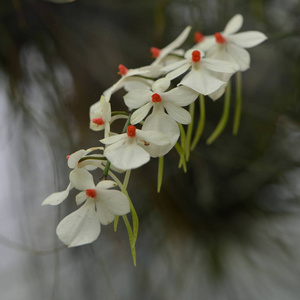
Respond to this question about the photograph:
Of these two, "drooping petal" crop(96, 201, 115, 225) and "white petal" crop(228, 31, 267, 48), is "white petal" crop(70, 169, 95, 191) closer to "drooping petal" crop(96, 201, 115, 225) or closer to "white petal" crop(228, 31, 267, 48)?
"drooping petal" crop(96, 201, 115, 225)

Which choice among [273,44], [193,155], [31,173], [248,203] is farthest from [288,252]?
[31,173]

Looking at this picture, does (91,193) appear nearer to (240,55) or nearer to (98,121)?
(98,121)

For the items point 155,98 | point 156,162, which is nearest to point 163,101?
point 155,98

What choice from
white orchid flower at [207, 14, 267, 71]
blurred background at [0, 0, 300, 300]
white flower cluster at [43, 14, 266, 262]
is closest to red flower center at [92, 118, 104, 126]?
white flower cluster at [43, 14, 266, 262]

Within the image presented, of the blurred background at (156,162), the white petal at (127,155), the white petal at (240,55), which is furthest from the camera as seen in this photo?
the blurred background at (156,162)

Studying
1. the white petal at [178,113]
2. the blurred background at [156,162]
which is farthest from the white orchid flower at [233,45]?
the blurred background at [156,162]

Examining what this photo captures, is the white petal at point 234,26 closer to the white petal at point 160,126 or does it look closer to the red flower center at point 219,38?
the red flower center at point 219,38
